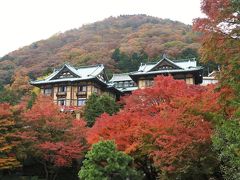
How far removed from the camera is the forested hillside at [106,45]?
70.6 metres

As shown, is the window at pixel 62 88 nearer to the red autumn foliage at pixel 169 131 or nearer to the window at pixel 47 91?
the window at pixel 47 91

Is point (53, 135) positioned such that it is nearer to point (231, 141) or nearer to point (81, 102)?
point (231, 141)

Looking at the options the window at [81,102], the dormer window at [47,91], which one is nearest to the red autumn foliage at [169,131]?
the window at [81,102]

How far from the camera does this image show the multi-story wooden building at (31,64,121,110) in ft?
146

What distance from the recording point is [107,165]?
19406 mm

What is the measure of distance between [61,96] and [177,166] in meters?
29.9

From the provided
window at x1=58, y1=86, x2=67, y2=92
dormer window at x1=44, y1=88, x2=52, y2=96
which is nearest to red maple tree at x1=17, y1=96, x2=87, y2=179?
window at x1=58, y1=86, x2=67, y2=92

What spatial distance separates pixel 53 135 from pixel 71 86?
1857cm

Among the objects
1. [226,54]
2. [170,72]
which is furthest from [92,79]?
[226,54]

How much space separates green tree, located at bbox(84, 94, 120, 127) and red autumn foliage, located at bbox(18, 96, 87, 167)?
6.19 meters

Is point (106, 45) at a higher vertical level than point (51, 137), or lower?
higher

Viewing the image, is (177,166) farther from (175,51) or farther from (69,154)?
(175,51)

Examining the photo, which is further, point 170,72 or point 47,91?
point 47,91

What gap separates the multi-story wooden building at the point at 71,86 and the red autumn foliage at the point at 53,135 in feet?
52.5
